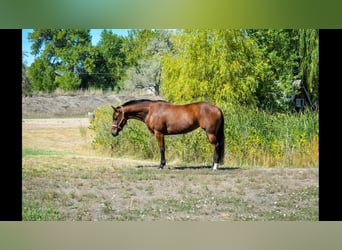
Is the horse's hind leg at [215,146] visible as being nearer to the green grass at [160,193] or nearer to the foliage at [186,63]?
the green grass at [160,193]

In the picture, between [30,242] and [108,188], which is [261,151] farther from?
[30,242]

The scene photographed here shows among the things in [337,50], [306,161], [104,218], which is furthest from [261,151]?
[104,218]

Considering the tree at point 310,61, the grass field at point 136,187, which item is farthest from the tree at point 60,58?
the tree at point 310,61

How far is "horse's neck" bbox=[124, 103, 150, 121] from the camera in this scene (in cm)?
792

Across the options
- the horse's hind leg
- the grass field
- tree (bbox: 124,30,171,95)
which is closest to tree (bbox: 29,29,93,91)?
the grass field

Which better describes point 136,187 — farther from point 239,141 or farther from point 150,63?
point 150,63

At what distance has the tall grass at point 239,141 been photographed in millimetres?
7883

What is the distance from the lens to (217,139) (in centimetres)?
789

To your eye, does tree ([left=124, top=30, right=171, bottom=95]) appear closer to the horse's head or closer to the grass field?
the horse's head

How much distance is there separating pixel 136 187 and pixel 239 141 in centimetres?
145

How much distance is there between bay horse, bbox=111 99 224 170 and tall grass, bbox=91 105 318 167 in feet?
0.22

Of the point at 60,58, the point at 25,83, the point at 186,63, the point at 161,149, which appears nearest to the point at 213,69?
the point at 186,63

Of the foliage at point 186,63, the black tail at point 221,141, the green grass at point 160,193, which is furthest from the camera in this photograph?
the black tail at point 221,141

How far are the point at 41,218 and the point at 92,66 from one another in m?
2.04
